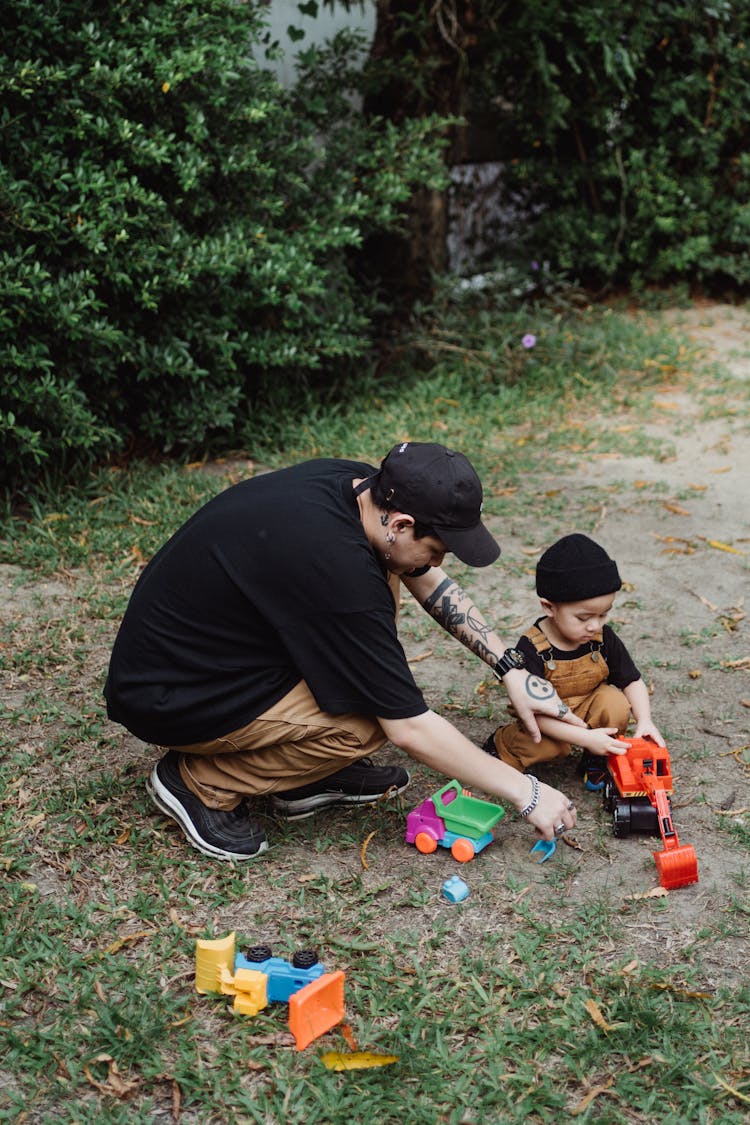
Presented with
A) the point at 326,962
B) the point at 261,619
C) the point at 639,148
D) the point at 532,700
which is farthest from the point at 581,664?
the point at 639,148

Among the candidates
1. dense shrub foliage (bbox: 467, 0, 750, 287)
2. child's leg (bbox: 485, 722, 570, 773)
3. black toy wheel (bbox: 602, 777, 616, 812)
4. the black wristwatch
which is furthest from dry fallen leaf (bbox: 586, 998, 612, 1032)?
dense shrub foliage (bbox: 467, 0, 750, 287)

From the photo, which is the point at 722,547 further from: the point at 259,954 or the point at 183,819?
the point at 259,954

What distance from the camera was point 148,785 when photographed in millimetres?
3441

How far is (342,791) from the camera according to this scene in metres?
3.54

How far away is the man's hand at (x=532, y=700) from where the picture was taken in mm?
3359

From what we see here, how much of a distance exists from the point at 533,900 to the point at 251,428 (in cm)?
385

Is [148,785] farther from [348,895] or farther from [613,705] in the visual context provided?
[613,705]

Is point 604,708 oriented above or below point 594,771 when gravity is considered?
above

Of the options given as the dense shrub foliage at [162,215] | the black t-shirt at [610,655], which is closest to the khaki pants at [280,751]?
the black t-shirt at [610,655]

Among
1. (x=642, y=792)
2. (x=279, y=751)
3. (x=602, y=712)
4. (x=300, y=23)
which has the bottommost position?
(x=642, y=792)

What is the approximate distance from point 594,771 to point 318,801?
0.87m

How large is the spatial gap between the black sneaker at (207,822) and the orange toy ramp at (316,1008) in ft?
2.17

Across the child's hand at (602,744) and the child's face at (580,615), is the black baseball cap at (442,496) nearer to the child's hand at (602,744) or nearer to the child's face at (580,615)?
the child's face at (580,615)

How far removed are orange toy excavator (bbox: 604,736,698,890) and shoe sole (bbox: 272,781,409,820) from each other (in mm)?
674
